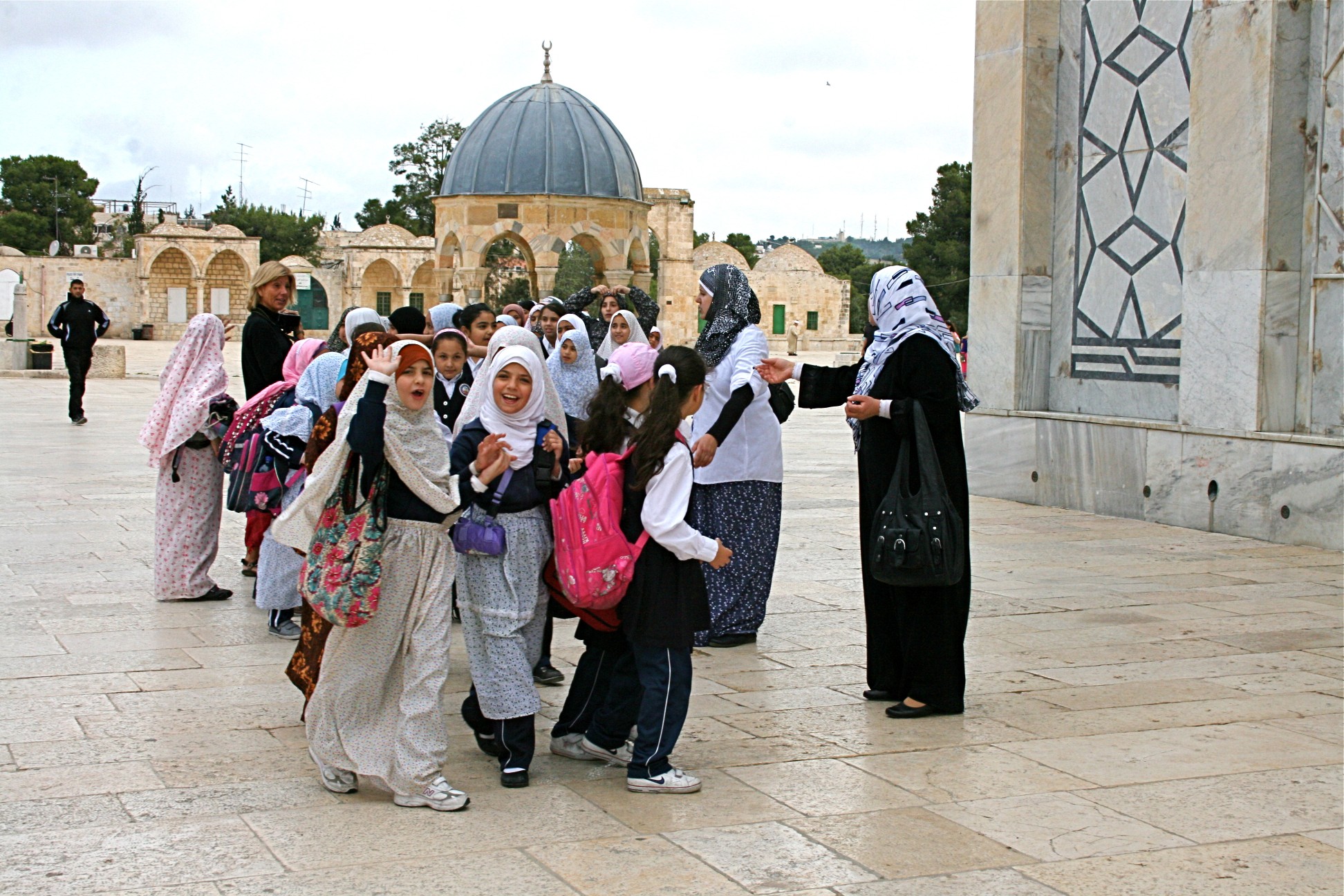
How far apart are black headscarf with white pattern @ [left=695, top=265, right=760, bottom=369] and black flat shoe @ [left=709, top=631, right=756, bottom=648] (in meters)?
1.17

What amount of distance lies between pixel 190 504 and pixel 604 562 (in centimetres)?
367

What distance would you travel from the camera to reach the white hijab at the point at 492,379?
14.5ft

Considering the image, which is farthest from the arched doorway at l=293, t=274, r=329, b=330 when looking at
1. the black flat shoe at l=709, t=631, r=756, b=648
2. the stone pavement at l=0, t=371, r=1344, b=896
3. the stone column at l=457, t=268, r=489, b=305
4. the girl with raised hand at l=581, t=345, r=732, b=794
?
the girl with raised hand at l=581, t=345, r=732, b=794

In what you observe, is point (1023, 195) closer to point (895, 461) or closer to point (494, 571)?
point (895, 461)

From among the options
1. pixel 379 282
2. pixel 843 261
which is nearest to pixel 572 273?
pixel 379 282

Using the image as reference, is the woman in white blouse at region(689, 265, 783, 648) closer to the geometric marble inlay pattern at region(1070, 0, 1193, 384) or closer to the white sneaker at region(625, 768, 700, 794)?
the white sneaker at region(625, 768, 700, 794)

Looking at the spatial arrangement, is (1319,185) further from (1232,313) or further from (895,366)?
(895,366)

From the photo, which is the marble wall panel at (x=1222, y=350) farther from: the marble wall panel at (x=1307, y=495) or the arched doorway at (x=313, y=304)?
the arched doorway at (x=313, y=304)

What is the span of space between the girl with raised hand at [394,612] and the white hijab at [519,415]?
8.5 inches

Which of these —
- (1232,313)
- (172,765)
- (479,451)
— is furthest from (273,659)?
(1232,313)

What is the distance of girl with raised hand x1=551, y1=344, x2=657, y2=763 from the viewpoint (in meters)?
4.35

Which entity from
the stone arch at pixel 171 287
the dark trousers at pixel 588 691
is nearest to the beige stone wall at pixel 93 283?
the stone arch at pixel 171 287

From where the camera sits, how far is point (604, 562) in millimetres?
4152

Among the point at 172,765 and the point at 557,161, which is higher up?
the point at 557,161
